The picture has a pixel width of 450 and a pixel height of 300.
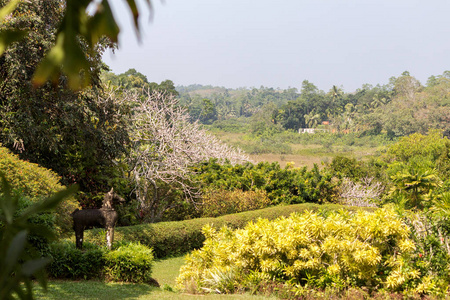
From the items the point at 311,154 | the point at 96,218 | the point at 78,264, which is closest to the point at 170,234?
the point at 96,218

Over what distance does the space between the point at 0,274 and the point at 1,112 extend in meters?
10.9

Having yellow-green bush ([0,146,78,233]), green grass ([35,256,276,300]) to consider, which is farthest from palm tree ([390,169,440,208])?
yellow-green bush ([0,146,78,233])

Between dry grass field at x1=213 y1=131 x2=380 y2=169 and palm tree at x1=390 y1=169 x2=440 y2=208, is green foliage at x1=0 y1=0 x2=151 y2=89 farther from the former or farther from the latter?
dry grass field at x1=213 y1=131 x2=380 y2=169

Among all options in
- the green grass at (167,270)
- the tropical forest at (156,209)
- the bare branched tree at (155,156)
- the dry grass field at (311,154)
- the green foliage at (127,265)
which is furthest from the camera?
the dry grass field at (311,154)

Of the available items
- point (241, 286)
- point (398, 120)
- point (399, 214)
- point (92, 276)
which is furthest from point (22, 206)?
point (398, 120)

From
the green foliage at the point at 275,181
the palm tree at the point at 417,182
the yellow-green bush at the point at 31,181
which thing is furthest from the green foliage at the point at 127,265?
the green foliage at the point at 275,181

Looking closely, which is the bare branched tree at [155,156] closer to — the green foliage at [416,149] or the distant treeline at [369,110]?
the green foliage at [416,149]

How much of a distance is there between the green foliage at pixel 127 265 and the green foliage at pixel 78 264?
0.51 ft

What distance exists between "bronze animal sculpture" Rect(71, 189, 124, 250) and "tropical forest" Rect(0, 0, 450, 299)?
0.02 m

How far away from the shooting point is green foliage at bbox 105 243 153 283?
7.64m

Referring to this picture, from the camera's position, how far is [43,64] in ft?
1.68

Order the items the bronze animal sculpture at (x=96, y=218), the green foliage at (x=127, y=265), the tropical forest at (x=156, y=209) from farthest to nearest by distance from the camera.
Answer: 1. the bronze animal sculpture at (x=96, y=218)
2. the green foliage at (x=127, y=265)
3. the tropical forest at (x=156, y=209)

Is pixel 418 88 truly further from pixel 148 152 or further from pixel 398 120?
pixel 148 152

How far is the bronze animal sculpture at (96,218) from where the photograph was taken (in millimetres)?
7980
